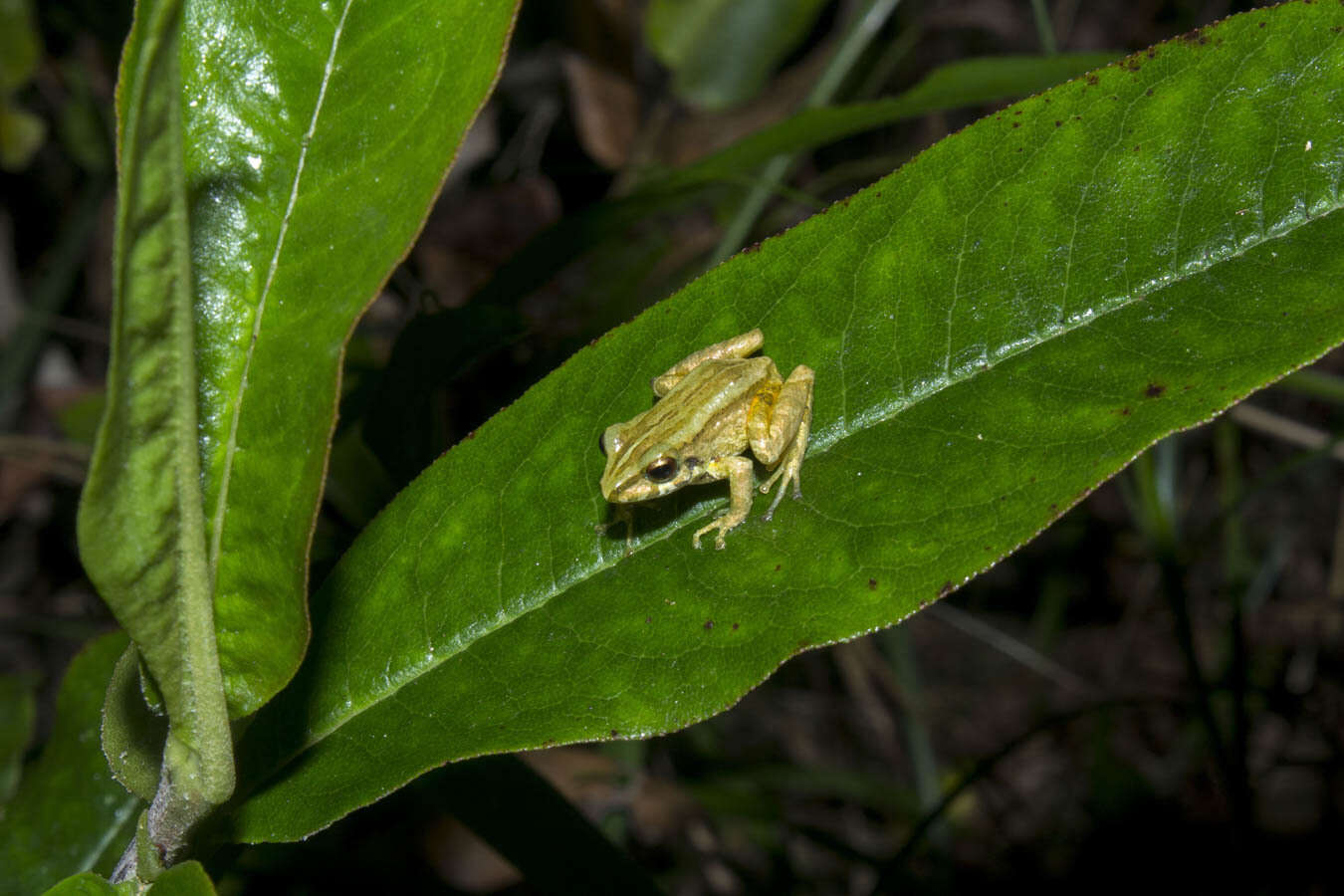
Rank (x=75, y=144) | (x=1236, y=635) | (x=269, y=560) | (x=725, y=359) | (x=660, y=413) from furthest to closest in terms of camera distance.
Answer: (x=75, y=144)
(x=1236, y=635)
(x=660, y=413)
(x=725, y=359)
(x=269, y=560)

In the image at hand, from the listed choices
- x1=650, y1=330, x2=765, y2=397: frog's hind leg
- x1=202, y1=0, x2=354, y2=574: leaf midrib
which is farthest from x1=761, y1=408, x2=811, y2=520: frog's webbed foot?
x1=202, y1=0, x2=354, y2=574: leaf midrib

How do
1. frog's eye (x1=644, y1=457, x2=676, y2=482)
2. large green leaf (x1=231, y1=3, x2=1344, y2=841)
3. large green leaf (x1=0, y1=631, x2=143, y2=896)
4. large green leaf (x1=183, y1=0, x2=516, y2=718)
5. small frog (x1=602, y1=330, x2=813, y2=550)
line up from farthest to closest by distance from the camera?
frog's eye (x1=644, y1=457, x2=676, y2=482) → large green leaf (x1=0, y1=631, x2=143, y2=896) → small frog (x1=602, y1=330, x2=813, y2=550) → large green leaf (x1=231, y1=3, x2=1344, y2=841) → large green leaf (x1=183, y1=0, x2=516, y2=718)

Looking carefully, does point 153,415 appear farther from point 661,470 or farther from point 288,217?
point 661,470

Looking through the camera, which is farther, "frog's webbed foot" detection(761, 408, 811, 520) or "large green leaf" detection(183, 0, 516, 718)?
"frog's webbed foot" detection(761, 408, 811, 520)

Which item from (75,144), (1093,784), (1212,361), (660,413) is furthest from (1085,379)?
(75,144)

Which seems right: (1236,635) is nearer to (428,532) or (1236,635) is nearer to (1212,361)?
(1212,361)

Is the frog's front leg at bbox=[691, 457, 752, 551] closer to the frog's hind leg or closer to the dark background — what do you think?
the frog's hind leg

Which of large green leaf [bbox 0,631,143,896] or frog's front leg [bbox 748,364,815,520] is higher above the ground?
frog's front leg [bbox 748,364,815,520]
